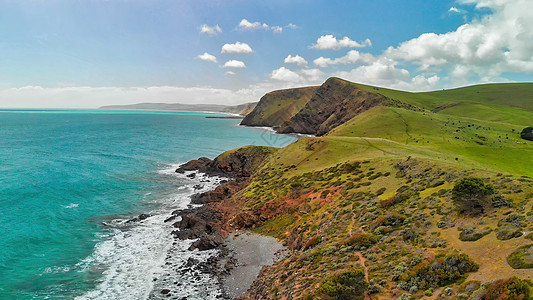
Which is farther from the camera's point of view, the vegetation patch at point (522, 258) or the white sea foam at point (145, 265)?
the white sea foam at point (145, 265)

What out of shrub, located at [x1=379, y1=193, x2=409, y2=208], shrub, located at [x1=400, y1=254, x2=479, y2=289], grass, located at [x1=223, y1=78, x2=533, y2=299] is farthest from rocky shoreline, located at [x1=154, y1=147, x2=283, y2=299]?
shrub, located at [x1=400, y1=254, x2=479, y2=289]

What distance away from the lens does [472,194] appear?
24922 millimetres

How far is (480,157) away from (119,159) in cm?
10675

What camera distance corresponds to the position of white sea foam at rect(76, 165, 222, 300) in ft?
98.8

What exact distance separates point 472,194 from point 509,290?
1357cm

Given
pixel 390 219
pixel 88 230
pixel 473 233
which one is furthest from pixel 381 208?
pixel 88 230

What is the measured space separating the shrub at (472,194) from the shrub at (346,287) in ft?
42.9

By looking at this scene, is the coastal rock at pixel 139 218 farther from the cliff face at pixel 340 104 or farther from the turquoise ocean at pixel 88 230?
the cliff face at pixel 340 104

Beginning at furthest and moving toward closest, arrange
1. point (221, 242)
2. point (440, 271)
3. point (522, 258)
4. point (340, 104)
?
point (340, 104), point (221, 242), point (440, 271), point (522, 258)

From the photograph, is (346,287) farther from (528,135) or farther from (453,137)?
(528,135)

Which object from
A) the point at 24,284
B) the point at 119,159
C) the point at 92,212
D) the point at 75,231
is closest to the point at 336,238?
the point at 24,284

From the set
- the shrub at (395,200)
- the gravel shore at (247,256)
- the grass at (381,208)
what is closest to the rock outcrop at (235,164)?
the grass at (381,208)

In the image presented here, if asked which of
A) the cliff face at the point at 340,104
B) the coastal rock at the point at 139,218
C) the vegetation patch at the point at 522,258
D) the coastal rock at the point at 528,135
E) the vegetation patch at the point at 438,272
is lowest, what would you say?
the coastal rock at the point at 139,218

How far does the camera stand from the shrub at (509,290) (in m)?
13.1
